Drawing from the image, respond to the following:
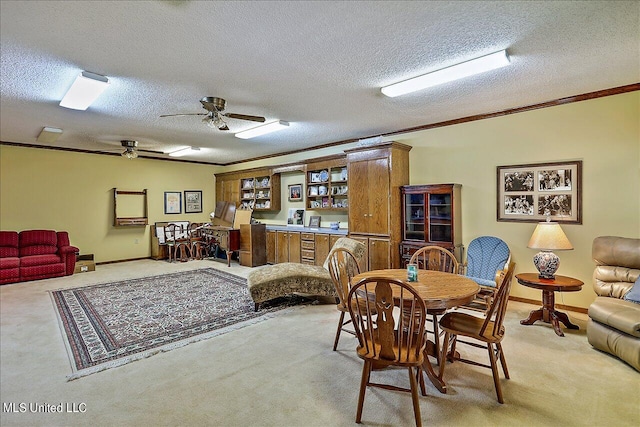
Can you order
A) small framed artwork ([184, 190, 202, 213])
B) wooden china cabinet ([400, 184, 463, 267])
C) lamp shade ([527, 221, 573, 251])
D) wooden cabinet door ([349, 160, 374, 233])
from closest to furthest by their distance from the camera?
lamp shade ([527, 221, 573, 251]) → wooden china cabinet ([400, 184, 463, 267]) → wooden cabinet door ([349, 160, 374, 233]) → small framed artwork ([184, 190, 202, 213])

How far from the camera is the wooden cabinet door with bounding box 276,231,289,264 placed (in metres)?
6.95

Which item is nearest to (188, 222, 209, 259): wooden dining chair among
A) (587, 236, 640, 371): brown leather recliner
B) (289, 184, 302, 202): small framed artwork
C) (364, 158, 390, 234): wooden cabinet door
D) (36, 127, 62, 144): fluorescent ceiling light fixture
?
(289, 184, 302, 202): small framed artwork

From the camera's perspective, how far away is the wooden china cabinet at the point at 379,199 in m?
5.12

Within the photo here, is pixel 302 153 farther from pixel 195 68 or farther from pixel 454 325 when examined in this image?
pixel 454 325

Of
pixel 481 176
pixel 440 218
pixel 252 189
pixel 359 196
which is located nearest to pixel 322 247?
pixel 359 196

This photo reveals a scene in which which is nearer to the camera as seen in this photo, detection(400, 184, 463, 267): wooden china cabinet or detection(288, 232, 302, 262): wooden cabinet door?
detection(400, 184, 463, 267): wooden china cabinet

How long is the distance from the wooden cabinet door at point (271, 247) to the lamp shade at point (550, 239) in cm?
497

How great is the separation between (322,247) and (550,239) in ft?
12.1

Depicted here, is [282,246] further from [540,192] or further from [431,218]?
[540,192]

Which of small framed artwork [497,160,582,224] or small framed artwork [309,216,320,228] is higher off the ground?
small framed artwork [497,160,582,224]

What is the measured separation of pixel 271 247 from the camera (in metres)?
7.32

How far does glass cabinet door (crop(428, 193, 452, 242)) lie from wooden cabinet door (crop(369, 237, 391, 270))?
689mm

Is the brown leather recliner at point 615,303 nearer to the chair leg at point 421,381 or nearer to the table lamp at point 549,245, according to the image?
the table lamp at point 549,245

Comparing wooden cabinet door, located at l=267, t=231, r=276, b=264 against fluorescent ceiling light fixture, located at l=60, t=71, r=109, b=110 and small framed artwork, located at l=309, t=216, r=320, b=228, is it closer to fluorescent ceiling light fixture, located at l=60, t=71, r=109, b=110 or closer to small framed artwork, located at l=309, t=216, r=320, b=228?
small framed artwork, located at l=309, t=216, r=320, b=228
